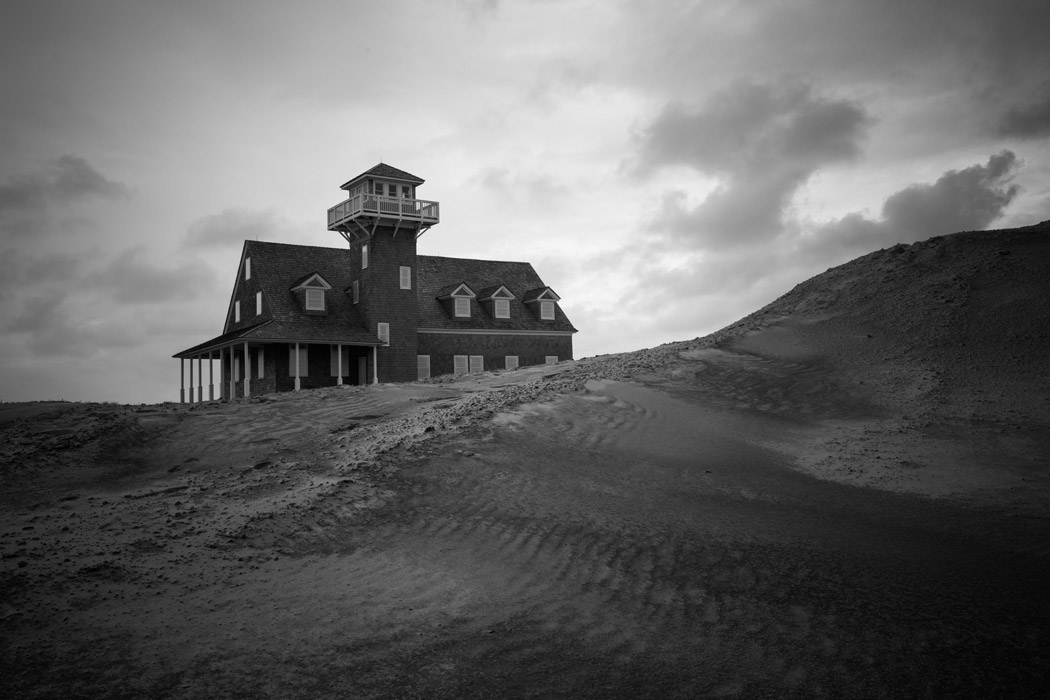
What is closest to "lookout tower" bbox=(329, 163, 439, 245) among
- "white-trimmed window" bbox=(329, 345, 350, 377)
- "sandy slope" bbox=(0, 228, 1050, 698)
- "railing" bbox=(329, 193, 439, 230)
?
"railing" bbox=(329, 193, 439, 230)

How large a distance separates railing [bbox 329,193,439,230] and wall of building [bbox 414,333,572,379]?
20.6 feet

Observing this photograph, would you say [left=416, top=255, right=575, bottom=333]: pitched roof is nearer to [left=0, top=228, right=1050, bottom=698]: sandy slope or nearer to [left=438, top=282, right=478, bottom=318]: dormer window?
[left=438, top=282, right=478, bottom=318]: dormer window

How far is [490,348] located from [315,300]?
9.91 metres

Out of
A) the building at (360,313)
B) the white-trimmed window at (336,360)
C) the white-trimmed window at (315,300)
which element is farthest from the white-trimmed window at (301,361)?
the white-trimmed window at (315,300)

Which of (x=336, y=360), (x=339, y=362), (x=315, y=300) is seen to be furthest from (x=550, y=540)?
(x=315, y=300)

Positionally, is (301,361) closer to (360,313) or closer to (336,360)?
(336,360)

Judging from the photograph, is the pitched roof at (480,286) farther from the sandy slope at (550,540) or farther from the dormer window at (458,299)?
the sandy slope at (550,540)

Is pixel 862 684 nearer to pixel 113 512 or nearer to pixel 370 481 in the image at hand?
pixel 370 481

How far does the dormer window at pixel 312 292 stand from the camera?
40031 mm

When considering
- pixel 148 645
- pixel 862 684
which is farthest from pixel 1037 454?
pixel 148 645

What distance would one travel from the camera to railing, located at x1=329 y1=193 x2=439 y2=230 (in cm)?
4000

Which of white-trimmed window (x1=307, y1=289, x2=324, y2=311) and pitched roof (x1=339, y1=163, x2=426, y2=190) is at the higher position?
pitched roof (x1=339, y1=163, x2=426, y2=190)

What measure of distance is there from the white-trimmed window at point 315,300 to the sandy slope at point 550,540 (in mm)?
21212

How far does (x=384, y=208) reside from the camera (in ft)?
133
